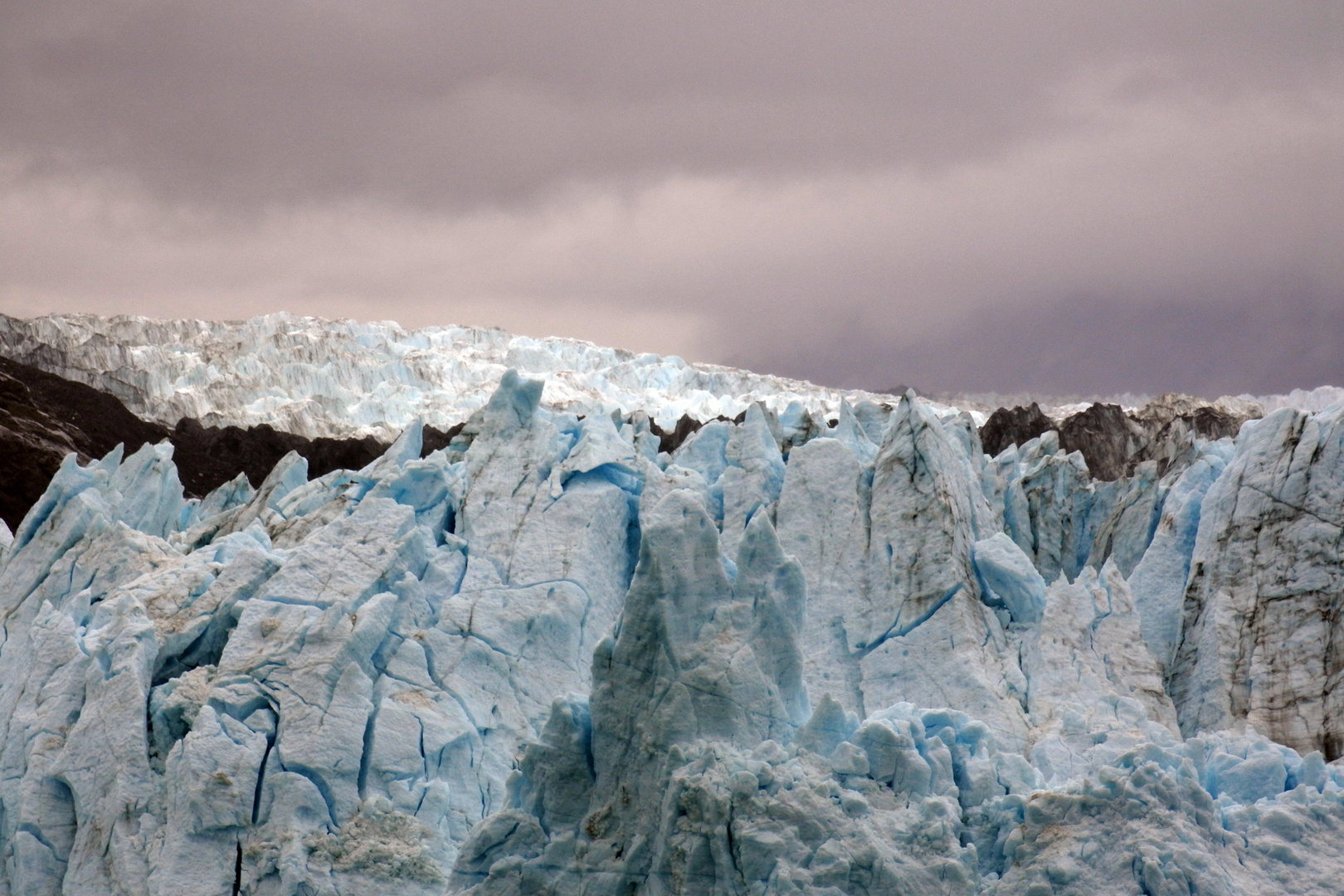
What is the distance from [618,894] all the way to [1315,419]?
13.8 meters

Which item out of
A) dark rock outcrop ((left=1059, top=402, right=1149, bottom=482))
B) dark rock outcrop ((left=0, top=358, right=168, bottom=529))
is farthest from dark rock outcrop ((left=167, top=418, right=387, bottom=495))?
dark rock outcrop ((left=1059, top=402, right=1149, bottom=482))

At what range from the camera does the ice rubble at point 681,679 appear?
11.3 m

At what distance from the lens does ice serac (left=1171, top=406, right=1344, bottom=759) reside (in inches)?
644

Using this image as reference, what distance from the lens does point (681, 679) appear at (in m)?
11.9

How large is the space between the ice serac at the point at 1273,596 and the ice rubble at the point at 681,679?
0.05 meters

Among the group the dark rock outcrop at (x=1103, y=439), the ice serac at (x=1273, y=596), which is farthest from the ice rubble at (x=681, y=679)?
the dark rock outcrop at (x=1103, y=439)

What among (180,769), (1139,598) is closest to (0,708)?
(180,769)

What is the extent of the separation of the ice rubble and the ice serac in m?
0.05

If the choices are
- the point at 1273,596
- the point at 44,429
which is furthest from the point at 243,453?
the point at 1273,596

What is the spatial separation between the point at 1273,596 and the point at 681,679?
1033cm

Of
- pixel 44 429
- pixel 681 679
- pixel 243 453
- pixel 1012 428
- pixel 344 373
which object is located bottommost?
pixel 681 679

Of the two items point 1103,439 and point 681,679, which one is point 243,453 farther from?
point 681,679

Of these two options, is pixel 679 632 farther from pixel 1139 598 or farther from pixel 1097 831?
pixel 1139 598

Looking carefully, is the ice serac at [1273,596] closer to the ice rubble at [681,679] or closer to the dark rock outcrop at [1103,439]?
the ice rubble at [681,679]
